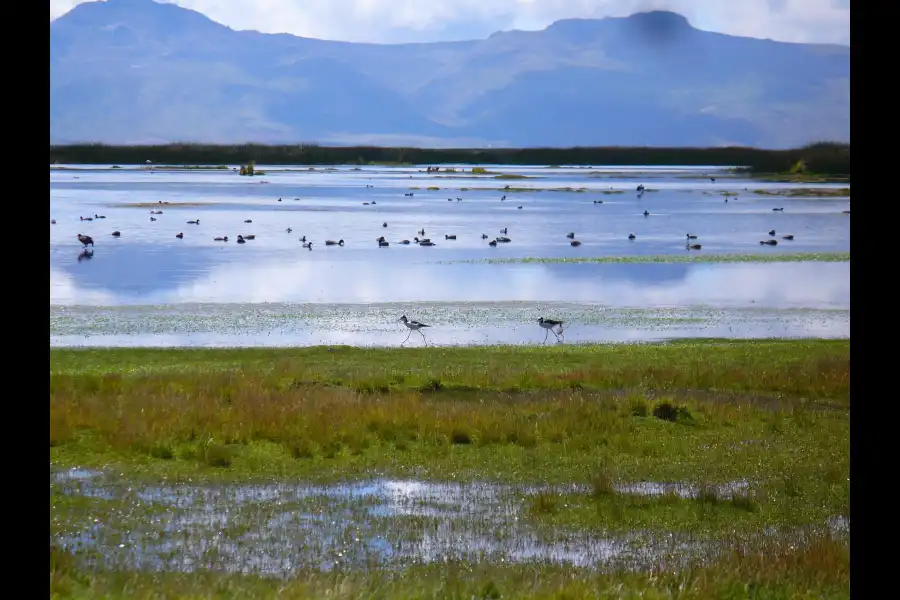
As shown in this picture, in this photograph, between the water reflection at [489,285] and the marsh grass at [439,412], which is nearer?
the marsh grass at [439,412]

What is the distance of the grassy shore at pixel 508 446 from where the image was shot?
22.7 feet

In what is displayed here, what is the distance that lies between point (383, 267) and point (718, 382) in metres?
31.0

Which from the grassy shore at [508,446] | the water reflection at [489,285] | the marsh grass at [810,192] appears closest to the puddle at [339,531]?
the grassy shore at [508,446]

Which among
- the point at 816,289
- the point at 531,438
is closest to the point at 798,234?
the point at 816,289

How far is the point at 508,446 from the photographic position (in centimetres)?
1255

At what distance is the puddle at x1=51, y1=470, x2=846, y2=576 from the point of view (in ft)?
25.7

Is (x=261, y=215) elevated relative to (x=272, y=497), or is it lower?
elevated

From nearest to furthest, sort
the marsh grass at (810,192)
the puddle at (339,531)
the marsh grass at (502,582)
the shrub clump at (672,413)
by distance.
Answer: the marsh grass at (502,582) → the puddle at (339,531) → the shrub clump at (672,413) → the marsh grass at (810,192)

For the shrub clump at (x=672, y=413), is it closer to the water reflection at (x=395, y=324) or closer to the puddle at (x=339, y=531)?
the puddle at (x=339, y=531)

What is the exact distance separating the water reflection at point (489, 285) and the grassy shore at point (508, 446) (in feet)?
48.3

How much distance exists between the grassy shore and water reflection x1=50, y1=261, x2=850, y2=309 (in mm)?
14733

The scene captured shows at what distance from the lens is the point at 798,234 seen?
69.2 metres
